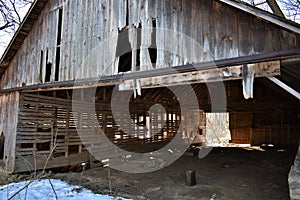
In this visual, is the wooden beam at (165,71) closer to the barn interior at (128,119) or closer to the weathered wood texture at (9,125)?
the barn interior at (128,119)

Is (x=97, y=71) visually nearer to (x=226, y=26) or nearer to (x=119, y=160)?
(x=226, y=26)

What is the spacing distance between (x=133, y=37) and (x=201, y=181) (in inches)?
151

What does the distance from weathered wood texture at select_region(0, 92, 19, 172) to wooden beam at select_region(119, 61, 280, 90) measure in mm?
3907

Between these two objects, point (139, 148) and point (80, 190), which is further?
point (139, 148)

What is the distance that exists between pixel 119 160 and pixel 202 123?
8.57 meters

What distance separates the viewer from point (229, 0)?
13.8ft

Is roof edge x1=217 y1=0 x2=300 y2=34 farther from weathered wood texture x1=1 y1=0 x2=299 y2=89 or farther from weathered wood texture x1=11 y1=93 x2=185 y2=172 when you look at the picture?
weathered wood texture x1=11 y1=93 x2=185 y2=172

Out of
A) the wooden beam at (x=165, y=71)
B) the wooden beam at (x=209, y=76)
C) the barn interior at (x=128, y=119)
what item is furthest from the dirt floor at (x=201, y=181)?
the wooden beam at (x=165, y=71)

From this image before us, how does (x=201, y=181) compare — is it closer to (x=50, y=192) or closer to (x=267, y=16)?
(x=50, y=192)

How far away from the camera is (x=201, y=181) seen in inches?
237

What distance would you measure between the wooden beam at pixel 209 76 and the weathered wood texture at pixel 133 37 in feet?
0.77

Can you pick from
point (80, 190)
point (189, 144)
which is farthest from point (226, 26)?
point (189, 144)

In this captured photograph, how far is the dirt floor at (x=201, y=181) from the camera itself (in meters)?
4.96

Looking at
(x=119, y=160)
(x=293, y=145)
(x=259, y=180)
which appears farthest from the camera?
(x=293, y=145)
